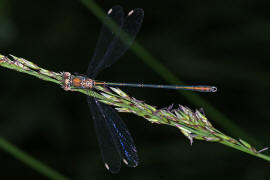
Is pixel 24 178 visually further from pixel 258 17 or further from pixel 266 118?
pixel 258 17

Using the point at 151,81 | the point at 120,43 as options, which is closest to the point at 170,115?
the point at 120,43

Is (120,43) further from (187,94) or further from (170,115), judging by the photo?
(170,115)

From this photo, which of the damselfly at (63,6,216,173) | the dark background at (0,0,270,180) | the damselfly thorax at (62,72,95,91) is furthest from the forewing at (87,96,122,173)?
the dark background at (0,0,270,180)

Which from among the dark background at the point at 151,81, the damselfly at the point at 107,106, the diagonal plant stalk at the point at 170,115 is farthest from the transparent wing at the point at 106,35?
the dark background at the point at 151,81

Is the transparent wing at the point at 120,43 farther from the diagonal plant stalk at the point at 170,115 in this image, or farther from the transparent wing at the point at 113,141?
the diagonal plant stalk at the point at 170,115

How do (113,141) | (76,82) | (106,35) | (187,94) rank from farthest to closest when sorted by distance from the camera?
(187,94) → (106,35) → (76,82) → (113,141)

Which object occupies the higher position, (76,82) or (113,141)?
(76,82)

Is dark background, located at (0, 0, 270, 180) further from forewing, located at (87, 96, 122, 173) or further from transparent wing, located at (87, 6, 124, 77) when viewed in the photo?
forewing, located at (87, 96, 122, 173)
